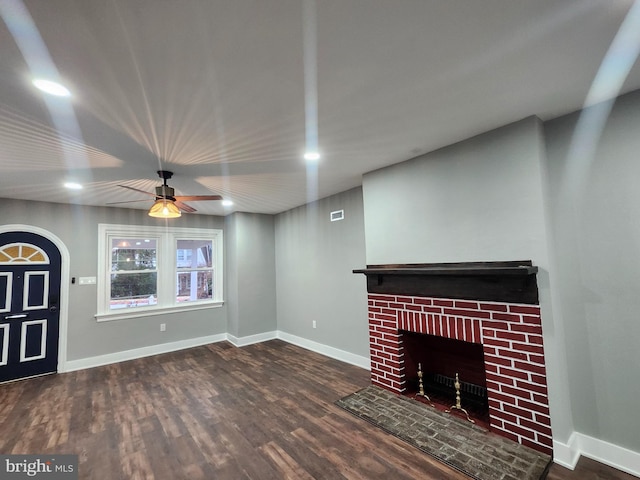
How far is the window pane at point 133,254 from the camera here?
4.92m

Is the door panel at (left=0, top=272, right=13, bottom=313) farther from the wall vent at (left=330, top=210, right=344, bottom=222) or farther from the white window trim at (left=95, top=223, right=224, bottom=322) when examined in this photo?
the wall vent at (left=330, top=210, right=344, bottom=222)

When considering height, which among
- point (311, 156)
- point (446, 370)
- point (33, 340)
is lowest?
point (446, 370)

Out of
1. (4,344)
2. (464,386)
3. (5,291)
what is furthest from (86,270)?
(464,386)

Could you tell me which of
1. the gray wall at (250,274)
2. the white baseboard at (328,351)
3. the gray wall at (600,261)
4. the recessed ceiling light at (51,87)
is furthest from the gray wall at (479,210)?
the gray wall at (250,274)

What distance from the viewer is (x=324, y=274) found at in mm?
4738

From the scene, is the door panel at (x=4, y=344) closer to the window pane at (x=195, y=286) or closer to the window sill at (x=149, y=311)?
the window sill at (x=149, y=311)

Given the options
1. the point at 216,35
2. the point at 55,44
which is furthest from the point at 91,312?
the point at 216,35

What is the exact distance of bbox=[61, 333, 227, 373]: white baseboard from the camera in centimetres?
440

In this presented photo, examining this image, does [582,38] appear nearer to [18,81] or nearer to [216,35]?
[216,35]

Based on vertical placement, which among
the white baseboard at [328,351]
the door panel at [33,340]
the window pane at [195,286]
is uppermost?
the window pane at [195,286]

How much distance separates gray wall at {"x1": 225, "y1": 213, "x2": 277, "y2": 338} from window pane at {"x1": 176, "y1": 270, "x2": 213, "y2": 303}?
1.29ft

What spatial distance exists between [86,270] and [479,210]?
17.9 ft

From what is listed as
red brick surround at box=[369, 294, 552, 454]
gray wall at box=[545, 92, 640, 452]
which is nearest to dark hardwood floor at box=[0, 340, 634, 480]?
red brick surround at box=[369, 294, 552, 454]

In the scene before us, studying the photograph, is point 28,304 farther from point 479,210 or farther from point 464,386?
point 479,210
